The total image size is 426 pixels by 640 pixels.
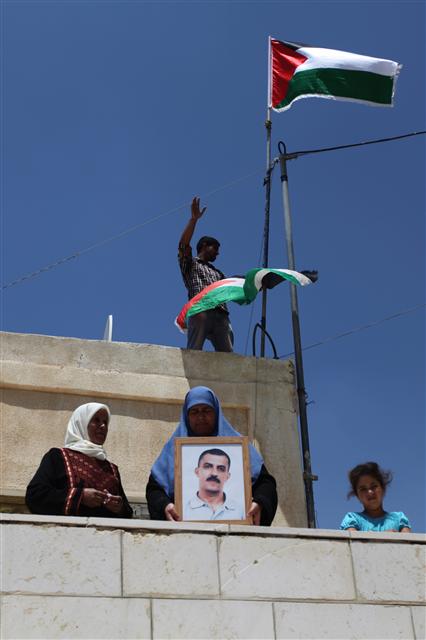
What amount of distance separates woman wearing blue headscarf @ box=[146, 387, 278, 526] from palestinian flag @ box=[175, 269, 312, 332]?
3.03 meters

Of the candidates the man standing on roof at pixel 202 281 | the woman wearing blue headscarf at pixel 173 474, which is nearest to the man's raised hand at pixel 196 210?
the man standing on roof at pixel 202 281

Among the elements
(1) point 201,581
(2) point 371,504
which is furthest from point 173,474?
(2) point 371,504

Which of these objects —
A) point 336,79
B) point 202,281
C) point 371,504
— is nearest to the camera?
point 371,504

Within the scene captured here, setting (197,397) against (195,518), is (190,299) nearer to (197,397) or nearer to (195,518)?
(197,397)

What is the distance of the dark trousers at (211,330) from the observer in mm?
8875

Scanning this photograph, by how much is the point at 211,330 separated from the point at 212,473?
3821mm

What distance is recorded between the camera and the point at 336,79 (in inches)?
422

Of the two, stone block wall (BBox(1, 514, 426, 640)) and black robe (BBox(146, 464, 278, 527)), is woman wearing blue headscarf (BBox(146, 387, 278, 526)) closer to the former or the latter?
black robe (BBox(146, 464, 278, 527))

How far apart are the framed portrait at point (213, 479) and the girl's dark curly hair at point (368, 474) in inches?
36.9

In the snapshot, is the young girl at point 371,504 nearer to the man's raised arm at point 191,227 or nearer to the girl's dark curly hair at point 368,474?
the girl's dark curly hair at point 368,474

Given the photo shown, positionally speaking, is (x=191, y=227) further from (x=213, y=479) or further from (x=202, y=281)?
(x=213, y=479)

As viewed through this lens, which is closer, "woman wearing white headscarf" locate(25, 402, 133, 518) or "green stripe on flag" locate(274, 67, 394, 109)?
"woman wearing white headscarf" locate(25, 402, 133, 518)

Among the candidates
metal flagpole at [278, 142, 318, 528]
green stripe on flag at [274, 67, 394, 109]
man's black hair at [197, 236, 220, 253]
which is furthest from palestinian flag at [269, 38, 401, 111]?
man's black hair at [197, 236, 220, 253]

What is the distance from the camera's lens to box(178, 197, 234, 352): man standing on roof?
8852 mm
